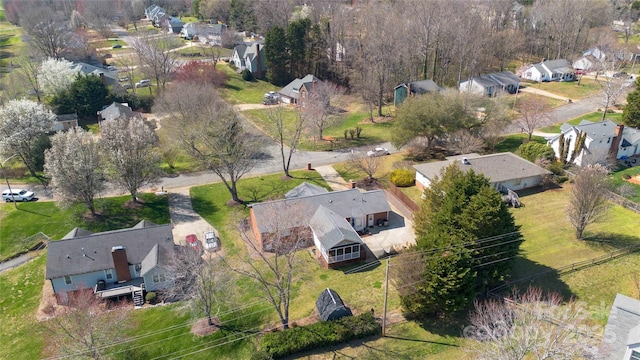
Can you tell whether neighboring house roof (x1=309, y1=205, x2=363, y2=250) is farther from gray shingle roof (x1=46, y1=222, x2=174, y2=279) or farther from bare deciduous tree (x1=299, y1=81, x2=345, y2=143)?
bare deciduous tree (x1=299, y1=81, x2=345, y2=143)

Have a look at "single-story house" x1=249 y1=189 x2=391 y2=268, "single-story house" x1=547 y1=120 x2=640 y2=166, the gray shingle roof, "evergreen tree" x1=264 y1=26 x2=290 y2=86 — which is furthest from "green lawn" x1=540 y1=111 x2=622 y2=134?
the gray shingle roof

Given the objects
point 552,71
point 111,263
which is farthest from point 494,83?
point 111,263

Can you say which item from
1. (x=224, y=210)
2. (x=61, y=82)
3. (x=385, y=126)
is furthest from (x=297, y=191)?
(x=61, y=82)

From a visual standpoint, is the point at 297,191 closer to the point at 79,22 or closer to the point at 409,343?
the point at 409,343

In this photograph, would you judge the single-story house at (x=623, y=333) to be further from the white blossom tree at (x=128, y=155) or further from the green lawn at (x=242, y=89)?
the green lawn at (x=242, y=89)

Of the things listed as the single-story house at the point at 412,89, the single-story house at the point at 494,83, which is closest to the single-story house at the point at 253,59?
the single-story house at the point at 412,89
